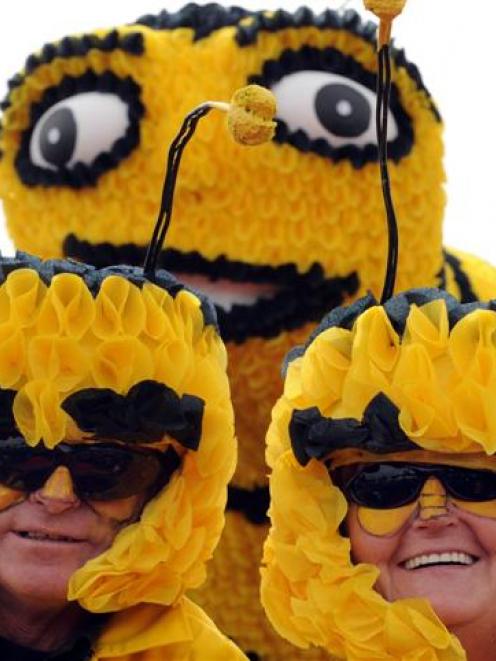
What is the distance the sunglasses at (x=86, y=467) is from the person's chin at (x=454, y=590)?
19.7 inches

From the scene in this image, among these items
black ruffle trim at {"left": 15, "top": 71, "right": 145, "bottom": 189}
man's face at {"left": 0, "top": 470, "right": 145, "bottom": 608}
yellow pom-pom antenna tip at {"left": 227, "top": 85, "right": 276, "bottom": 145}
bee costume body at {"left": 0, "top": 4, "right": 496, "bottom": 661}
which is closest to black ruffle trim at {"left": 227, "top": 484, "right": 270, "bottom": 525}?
bee costume body at {"left": 0, "top": 4, "right": 496, "bottom": 661}

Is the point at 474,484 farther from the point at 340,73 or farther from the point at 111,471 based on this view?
the point at 340,73

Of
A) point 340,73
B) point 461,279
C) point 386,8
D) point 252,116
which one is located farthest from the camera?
point 461,279

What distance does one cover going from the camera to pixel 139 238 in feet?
12.8

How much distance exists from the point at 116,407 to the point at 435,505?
54 cm

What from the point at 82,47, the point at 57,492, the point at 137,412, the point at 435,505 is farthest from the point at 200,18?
the point at 435,505

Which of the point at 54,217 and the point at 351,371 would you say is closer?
the point at 351,371

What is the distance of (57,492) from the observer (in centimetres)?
308

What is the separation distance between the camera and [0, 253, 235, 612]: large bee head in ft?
10.1

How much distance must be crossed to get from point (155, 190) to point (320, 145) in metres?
0.35

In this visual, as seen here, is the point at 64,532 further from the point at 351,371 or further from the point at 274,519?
the point at 351,371

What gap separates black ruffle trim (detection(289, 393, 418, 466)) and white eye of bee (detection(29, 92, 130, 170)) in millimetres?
1064

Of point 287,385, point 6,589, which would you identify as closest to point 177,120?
point 287,385

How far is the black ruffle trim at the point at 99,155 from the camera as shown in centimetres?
391
